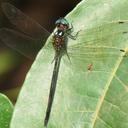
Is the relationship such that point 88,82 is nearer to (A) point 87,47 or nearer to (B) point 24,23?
(A) point 87,47

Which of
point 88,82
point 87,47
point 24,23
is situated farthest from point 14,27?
point 88,82

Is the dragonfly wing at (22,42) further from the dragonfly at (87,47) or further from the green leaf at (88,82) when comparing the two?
the green leaf at (88,82)

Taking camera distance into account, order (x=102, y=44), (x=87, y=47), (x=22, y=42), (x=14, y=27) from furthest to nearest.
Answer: (x=14, y=27) < (x=22, y=42) < (x=87, y=47) < (x=102, y=44)

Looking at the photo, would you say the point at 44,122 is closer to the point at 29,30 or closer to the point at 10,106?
the point at 10,106

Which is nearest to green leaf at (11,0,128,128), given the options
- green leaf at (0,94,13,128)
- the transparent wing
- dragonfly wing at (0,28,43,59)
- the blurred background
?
the transparent wing

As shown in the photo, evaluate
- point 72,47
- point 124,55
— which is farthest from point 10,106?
point 124,55

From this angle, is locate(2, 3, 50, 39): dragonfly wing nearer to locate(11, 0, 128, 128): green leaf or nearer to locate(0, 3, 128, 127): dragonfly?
locate(0, 3, 128, 127): dragonfly

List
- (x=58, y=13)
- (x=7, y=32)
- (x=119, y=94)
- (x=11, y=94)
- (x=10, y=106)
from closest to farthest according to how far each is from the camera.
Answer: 1. (x=119, y=94)
2. (x=10, y=106)
3. (x=7, y=32)
4. (x=11, y=94)
5. (x=58, y=13)
